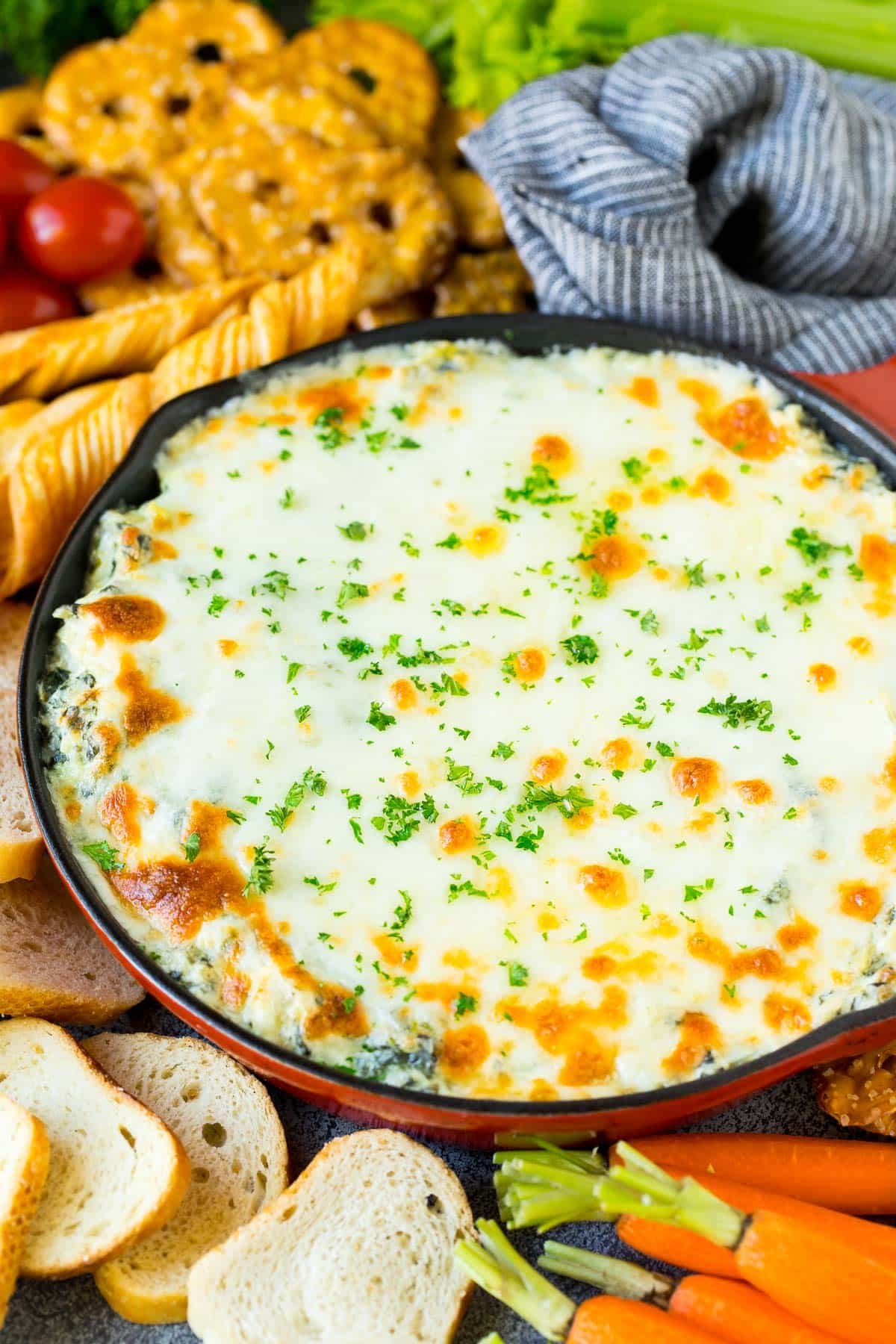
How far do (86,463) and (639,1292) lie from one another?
280 cm

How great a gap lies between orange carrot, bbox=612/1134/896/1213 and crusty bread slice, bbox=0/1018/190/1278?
3.84ft

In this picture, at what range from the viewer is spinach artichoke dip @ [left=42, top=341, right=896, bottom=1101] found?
120 inches

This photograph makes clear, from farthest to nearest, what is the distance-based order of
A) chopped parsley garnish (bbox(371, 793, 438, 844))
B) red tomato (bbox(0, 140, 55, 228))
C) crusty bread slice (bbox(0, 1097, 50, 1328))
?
red tomato (bbox(0, 140, 55, 228)) → chopped parsley garnish (bbox(371, 793, 438, 844)) → crusty bread slice (bbox(0, 1097, 50, 1328))

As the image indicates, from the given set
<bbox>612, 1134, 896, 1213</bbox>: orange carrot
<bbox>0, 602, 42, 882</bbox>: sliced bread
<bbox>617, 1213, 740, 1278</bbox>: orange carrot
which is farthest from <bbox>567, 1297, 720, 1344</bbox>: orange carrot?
<bbox>0, 602, 42, 882</bbox>: sliced bread

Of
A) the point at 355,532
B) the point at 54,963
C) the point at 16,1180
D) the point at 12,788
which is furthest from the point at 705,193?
the point at 16,1180

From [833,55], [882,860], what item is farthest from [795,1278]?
[833,55]

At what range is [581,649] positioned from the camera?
354 centimetres

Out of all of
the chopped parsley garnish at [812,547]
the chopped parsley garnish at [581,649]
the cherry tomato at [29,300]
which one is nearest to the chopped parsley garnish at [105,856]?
the chopped parsley garnish at [581,649]

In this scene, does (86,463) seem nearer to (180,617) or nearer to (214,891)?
(180,617)

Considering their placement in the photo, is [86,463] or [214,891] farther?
[86,463]

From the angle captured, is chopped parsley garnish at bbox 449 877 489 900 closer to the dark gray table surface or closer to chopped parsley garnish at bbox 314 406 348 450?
the dark gray table surface

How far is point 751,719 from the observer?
340 cm

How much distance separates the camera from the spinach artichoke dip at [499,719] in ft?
9.98

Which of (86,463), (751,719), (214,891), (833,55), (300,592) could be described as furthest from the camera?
(833,55)
